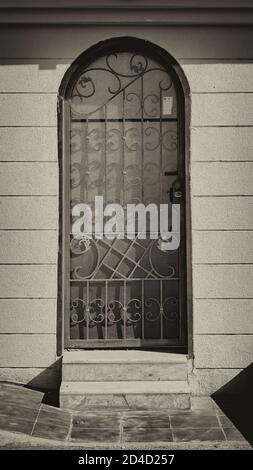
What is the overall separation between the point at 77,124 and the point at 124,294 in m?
1.77

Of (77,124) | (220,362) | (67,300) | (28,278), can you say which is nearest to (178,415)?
(220,362)

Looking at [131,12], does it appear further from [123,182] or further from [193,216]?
[193,216]

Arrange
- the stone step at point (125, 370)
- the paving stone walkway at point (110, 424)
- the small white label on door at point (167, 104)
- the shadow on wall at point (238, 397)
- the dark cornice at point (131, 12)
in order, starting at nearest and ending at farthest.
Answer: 1. the paving stone walkway at point (110, 424)
2. the shadow on wall at point (238, 397)
3. the stone step at point (125, 370)
4. the dark cornice at point (131, 12)
5. the small white label on door at point (167, 104)

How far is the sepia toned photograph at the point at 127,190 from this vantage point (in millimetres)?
5051

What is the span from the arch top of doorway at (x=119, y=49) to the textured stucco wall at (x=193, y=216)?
0.22 ft

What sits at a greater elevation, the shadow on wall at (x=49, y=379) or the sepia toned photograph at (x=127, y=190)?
the sepia toned photograph at (x=127, y=190)

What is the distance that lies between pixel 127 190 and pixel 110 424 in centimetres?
223

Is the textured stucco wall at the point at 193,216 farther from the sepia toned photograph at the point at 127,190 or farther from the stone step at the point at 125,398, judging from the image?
the stone step at the point at 125,398

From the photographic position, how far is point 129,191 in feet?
17.3

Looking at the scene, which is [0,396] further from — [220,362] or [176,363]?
[220,362]

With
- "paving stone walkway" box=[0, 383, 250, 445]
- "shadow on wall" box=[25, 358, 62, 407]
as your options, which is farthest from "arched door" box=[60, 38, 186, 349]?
"paving stone walkway" box=[0, 383, 250, 445]

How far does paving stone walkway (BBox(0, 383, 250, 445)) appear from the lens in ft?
13.1

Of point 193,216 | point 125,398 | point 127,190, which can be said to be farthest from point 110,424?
point 127,190

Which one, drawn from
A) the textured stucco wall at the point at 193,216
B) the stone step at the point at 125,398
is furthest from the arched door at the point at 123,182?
the stone step at the point at 125,398
